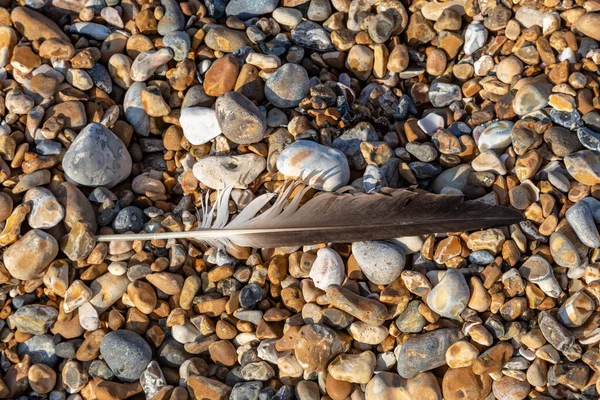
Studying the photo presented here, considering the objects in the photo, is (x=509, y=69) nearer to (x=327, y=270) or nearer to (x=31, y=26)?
(x=327, y=270)

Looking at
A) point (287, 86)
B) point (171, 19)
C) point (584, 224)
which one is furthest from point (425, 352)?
point (171, 19)

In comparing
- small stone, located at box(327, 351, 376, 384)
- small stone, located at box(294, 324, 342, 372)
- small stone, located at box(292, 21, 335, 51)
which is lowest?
small stone, located at box(327, 351, 376, 384)

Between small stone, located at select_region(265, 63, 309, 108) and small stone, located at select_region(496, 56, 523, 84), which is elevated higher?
small stone, located at select_region(496, 56, 523, 84)

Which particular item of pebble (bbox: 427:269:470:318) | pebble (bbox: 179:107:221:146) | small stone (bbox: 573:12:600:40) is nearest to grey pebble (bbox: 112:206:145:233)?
pebble (bbox: 179:107:221:146)

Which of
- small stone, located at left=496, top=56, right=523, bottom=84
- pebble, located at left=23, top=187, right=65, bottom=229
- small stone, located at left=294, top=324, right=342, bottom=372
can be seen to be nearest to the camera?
small stone, located at left=294, top=324, right=342, bottom=372

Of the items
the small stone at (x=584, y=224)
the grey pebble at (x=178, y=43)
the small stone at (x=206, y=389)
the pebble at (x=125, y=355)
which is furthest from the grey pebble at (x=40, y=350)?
the small stone at (x=584, y=224)

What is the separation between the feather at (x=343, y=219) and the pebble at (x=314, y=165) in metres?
0.08

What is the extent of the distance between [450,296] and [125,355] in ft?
4.98

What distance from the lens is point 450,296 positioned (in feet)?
8.19

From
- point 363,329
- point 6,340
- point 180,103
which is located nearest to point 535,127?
point 363,329

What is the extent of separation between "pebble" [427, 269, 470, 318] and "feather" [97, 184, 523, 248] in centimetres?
23

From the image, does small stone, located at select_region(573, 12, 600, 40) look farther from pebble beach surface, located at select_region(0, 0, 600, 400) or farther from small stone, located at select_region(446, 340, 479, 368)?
small stone, located at select_region(446, 340, 479, 368)

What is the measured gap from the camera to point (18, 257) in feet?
8.80

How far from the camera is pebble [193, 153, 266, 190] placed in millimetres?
2869
